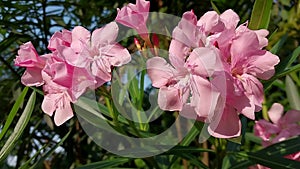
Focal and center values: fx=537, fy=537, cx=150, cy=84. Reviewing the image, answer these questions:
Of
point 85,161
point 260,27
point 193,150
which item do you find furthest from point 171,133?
point 260,27

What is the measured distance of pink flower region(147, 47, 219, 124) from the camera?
2.49 feet

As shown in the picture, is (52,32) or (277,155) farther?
(52,32)

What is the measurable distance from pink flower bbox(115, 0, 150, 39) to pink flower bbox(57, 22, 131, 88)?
0.02 meters

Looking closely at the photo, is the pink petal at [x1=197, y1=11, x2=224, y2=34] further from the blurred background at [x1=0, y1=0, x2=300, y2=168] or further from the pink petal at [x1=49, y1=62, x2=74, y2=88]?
the blurred background at [x1=0, y1=0, x2=300, y2=168]

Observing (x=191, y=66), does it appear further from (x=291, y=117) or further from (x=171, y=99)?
(x=291, y=117)

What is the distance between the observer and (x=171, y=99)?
80 cm

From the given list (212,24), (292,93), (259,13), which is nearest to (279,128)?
(292,93)

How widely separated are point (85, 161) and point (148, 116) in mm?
472

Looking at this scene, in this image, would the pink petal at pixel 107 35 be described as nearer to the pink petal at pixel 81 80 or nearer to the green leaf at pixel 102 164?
the pink petal at pixel 81 80

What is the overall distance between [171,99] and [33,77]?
242mm

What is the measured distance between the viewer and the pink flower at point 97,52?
0.82 metres

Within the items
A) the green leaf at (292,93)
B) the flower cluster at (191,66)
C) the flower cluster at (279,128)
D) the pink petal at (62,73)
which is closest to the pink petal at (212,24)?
the flower cluster at (191,66)

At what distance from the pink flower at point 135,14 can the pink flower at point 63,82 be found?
11cm

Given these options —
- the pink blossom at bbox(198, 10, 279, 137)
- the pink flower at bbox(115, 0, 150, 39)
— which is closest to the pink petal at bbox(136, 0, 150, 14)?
the pink flower at bbox(115, 0, 150, 39)
